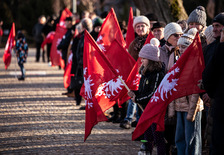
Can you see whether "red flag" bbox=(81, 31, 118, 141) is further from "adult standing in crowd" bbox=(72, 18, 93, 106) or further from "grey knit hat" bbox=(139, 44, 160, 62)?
"adult standing in crowd" bbox=(72, 18, 93, 106)

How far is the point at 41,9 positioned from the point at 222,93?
4441cm

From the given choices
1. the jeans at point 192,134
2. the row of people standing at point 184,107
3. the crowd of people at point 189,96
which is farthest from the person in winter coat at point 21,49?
the jeans at point 192,134

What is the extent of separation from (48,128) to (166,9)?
15.3 ft

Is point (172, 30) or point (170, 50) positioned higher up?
point (172, 30)

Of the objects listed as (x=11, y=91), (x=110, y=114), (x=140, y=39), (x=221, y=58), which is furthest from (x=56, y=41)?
(x=221, y=58)

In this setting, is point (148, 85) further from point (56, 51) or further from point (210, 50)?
point (56, 51)

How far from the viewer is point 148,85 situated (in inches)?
277

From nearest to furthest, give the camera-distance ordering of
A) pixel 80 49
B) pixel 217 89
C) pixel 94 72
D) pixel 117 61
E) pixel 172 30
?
pixel 217 89 → pixel 172 30 → pixel 94 72 → pixel 117 61 → pixel 80 49

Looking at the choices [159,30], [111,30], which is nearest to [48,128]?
[111,30]

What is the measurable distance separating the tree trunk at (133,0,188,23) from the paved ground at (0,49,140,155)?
3.16 m

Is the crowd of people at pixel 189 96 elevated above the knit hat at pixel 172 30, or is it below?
below

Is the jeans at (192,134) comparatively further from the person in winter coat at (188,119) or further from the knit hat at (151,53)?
the knit hat at (151,53)

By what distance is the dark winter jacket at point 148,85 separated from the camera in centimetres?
701

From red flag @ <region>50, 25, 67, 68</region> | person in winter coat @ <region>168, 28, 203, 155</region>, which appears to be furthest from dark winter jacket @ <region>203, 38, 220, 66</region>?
red flag @ <region>50, 25, 67, 68</region>
